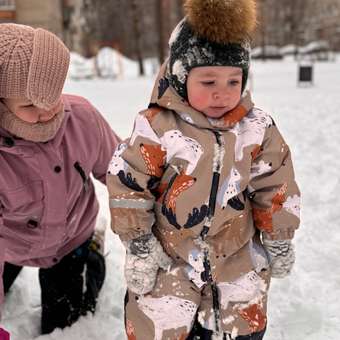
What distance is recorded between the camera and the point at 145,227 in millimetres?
1910

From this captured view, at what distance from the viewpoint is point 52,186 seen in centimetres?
243

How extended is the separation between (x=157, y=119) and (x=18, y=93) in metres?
0.63

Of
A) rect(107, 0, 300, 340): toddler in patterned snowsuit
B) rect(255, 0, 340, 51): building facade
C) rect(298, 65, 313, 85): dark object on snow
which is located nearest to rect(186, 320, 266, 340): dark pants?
rect(107, 0, 300, 340): toddler in patterned snowsuit

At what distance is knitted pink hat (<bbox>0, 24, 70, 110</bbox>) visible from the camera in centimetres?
215

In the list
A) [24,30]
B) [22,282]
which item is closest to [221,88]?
[24,30]

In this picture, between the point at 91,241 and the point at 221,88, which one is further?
the point at 91,241

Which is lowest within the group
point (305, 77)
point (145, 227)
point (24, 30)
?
point (305, 77)

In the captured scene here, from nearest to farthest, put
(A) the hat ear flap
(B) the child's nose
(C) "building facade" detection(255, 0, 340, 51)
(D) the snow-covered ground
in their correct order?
1. (A) the hat ear flap
2. (B) the child's nose
3. (D) the snow-covered ground
4. (C) "building facade" detection(255, 0, 340, 51)

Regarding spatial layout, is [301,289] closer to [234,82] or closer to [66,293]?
[66,293]

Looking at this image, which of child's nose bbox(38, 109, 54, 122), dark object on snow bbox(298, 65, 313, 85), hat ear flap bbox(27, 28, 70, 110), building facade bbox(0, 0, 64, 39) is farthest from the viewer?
building facade bbox(0, 0, 64, 39)

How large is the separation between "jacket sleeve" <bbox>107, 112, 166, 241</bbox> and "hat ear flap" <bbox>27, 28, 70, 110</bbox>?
0.49 m

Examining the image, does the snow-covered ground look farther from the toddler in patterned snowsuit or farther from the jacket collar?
the jacket collar

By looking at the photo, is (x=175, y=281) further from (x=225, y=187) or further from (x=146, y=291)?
(x=225, y=187)

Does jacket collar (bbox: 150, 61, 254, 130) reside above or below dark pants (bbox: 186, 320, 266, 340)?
above
